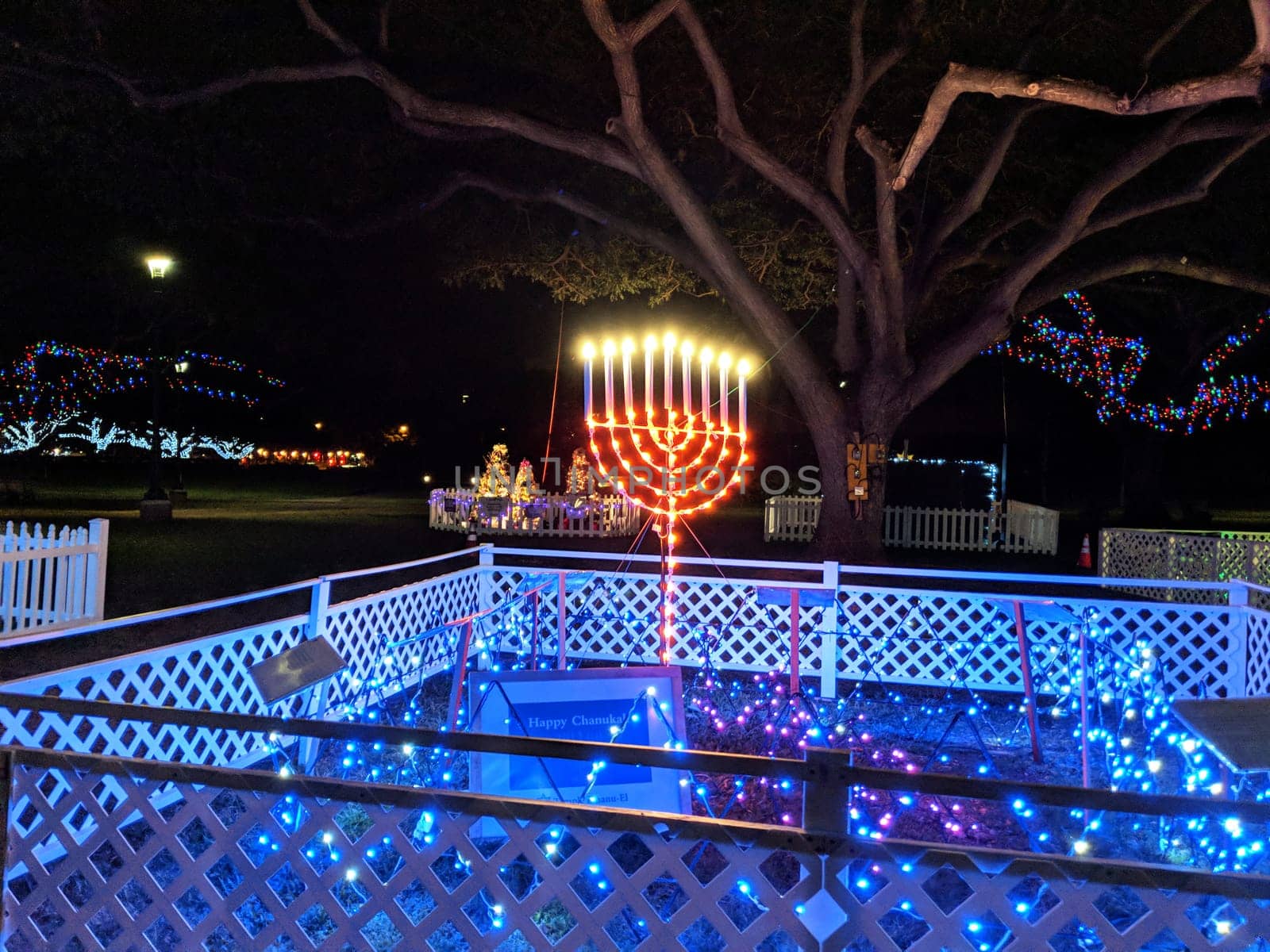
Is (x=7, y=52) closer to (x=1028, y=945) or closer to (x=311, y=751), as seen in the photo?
(x=311, y=751)

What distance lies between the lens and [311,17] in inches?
424

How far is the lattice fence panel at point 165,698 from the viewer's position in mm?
4395

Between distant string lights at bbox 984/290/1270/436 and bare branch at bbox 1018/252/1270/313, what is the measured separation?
8958mm

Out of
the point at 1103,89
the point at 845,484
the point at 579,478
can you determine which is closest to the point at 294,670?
the point at 1103,89

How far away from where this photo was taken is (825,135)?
42.2 ft

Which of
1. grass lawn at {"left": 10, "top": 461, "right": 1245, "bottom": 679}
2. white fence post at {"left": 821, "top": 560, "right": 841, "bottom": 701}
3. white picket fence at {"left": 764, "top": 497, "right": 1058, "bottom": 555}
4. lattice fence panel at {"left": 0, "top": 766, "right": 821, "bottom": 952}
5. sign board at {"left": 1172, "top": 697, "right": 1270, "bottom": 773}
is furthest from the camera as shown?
white picket fence at {"left": 764, "top": 497, "right": 1058, "bottom": 555}

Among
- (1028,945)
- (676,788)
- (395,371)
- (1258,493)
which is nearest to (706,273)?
(676,788)

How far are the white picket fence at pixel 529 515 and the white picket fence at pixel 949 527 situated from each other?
3452 millimetres

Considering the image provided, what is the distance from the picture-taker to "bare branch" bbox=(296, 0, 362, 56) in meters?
10.7

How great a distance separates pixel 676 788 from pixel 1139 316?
24.4 meters

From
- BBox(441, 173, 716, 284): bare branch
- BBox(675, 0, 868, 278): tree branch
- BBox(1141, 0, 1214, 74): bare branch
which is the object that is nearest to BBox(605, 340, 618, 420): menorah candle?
BBox(675, 0, 868, 278): tree branch

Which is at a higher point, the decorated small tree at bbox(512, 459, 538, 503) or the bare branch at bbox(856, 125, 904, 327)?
the bare branch at bbox(856, 125, 904, 327)

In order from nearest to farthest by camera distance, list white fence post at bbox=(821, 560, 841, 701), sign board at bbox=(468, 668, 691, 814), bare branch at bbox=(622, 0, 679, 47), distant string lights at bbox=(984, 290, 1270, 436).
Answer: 1. sign board at bbox=(468, 668, 691, 814)
2. white fence post at bbox=(821, 560, 841, 701)
3. bare branch at bbox=(622, 0, 679, 47)
4. distant string lights at bbox=(984, 290, 1270, 436)

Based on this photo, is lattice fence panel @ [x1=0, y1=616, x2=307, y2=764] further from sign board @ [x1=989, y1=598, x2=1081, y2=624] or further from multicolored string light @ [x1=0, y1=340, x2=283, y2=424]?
multicolored string light @ [x1=0, y1=340, x2=283, y2=424]
